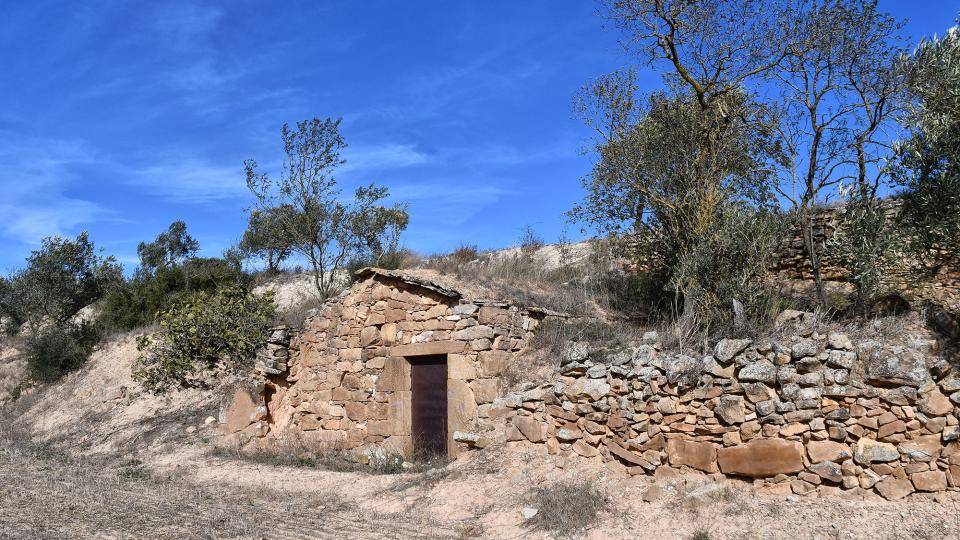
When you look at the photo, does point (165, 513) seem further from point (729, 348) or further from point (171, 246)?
point (171, 246)

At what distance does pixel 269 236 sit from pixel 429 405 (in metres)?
10.5

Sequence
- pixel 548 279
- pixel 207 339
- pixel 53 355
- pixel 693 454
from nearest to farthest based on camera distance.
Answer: pixel 693 454 < pixel 548 279 < pixel 207 339 < pixel 53 355

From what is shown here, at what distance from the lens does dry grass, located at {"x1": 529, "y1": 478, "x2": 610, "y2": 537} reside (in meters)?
7.24

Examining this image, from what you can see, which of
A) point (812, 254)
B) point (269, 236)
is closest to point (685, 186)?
point (812, 254)

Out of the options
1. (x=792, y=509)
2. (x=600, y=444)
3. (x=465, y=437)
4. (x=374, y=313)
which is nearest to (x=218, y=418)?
(x=374, y=313)

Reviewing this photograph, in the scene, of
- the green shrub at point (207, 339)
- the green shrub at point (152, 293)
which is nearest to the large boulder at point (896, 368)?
the green shrub at point (207, 339)

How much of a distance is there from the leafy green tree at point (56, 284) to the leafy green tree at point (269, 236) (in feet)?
15.9

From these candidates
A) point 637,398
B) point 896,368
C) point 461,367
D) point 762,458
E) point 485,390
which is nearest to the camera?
point 896,368

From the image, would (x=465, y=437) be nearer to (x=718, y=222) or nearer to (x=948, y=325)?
(x=718, y=222)

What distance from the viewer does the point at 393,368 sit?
11.9 metres

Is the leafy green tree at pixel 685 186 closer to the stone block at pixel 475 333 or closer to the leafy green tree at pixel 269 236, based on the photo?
the stone block at pixel 475 333

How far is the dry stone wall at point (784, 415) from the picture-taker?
6.70 metres

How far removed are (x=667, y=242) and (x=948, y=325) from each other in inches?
211

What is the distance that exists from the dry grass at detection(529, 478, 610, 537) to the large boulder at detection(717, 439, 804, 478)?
1.40 m
